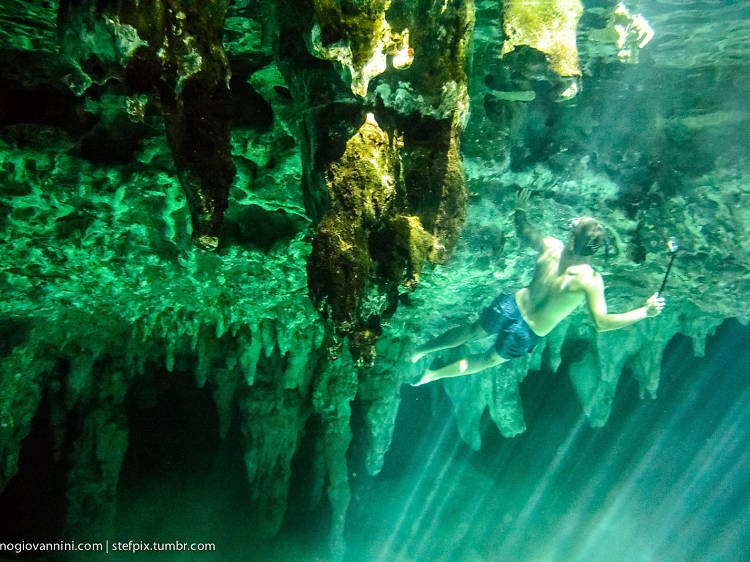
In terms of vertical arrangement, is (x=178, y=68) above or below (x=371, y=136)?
above

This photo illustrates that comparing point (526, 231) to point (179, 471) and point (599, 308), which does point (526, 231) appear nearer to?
point (599, 308)

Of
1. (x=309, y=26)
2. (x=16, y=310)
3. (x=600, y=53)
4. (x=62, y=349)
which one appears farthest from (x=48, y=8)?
(x=62, y=349)

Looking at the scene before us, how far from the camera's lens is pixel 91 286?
19.3 feet

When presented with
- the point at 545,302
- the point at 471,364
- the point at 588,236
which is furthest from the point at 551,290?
the point at 471,364

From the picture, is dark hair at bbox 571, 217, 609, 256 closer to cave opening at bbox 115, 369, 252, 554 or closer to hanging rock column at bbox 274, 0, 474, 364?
hanging rock column at bbox 274, 0, 474, 364

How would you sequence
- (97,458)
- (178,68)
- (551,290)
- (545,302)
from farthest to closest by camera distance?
(97,458) < (545,302) < (551,290) < (178,68)

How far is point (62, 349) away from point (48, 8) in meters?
5.51

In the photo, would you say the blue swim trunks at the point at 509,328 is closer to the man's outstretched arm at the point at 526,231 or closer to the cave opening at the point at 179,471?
the man's outstretched arm at the point at 526,231

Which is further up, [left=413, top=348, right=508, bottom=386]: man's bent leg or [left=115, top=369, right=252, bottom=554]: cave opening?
[left=413, top=348, right=508, bottom=386]: man's bent leg

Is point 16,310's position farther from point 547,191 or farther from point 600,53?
point 600,53

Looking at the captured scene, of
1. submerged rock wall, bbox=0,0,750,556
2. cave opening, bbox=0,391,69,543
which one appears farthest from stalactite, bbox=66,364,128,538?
cave opening, bbox=0,391,69,543

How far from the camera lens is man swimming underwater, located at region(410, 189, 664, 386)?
17.8 ft

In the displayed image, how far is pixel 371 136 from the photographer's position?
290 cm

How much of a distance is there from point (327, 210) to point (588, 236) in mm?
3779
